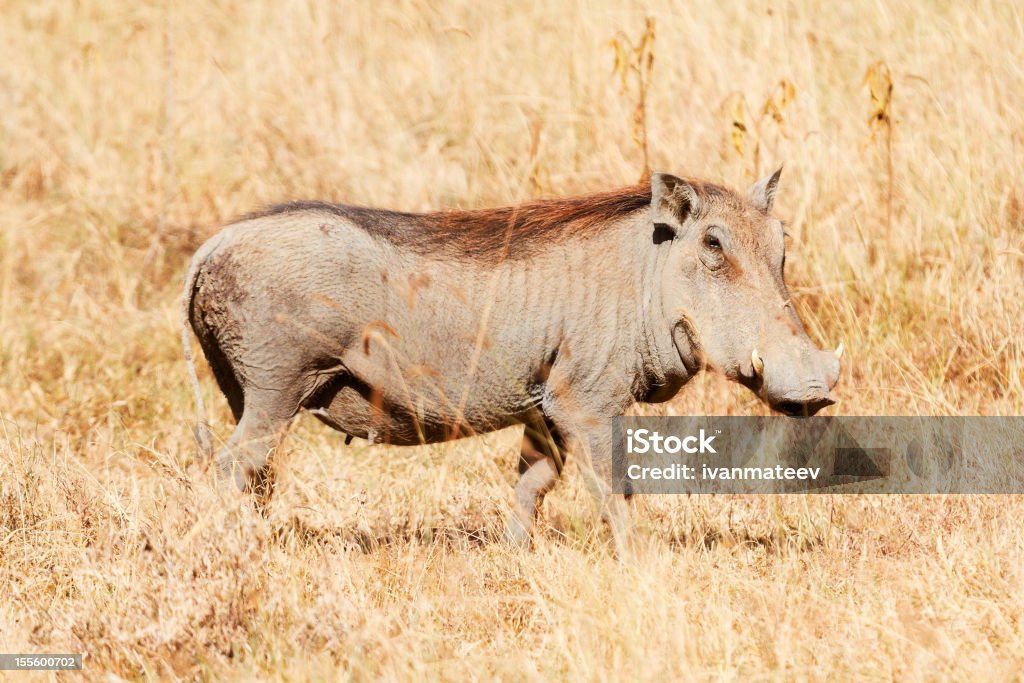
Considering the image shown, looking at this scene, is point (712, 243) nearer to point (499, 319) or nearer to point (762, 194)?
point (762, 194)

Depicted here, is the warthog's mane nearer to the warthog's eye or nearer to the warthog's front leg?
the warthog's eye

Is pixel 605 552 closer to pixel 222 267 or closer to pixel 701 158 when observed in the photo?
pixel 222 267

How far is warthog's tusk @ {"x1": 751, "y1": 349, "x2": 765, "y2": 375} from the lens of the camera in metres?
3.93

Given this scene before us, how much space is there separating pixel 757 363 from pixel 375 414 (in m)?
1.15

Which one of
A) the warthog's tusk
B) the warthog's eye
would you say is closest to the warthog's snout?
the warthog's tusk

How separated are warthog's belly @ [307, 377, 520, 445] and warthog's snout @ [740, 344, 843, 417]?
88cm

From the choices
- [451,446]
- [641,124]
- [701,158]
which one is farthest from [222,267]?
[701,158]

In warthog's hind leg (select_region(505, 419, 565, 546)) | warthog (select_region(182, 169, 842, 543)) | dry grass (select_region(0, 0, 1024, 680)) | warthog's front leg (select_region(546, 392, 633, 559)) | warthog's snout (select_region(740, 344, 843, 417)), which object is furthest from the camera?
warthog's hind leg (select_region(505, 419, 565, 546))

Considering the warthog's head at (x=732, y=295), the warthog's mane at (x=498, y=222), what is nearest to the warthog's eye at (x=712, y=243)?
the warthog's head at (x=732, y=295)

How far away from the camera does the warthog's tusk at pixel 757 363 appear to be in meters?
3.93

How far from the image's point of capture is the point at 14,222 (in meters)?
6.97

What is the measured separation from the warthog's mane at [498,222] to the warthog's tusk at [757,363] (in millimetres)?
527

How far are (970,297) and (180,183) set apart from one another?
4052 millimetres

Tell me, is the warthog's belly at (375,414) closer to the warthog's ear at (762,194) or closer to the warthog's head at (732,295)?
the warthog's head at (732,295)
